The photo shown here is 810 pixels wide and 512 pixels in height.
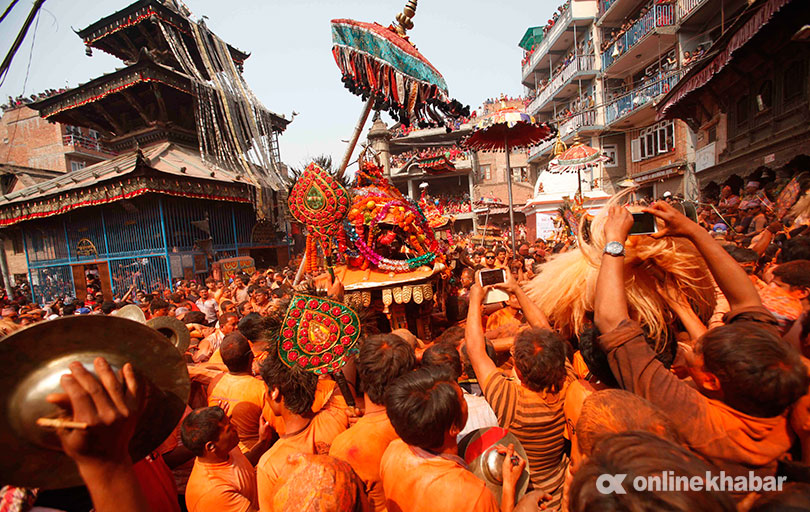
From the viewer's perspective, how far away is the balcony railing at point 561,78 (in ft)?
76.1

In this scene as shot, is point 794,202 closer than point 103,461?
No

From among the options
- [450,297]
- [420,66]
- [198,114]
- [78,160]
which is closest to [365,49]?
[420,66]

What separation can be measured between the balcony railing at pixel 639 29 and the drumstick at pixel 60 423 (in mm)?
22551

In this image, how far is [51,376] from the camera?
0.92 m

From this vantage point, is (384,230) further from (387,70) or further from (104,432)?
(104,432)

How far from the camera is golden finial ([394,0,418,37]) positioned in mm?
4919

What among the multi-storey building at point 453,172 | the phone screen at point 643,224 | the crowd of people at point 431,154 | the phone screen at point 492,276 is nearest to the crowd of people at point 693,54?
the multi-storey building at point 453,172

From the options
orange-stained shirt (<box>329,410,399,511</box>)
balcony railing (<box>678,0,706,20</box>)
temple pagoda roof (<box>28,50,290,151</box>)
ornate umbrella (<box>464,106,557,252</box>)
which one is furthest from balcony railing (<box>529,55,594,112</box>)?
orange-stained shirt (<box>329,410,399,511</box>)

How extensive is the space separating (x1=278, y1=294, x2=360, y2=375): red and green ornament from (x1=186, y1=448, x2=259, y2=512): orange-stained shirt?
0.69 meters

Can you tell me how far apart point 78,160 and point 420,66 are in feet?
108

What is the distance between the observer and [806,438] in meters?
1.33

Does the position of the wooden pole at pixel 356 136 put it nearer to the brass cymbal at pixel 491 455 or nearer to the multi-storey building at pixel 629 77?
the brass cymbal at pixel 491 455

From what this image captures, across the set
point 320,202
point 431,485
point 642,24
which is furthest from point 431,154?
point 431,485

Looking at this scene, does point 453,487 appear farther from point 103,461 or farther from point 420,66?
point 420,66
